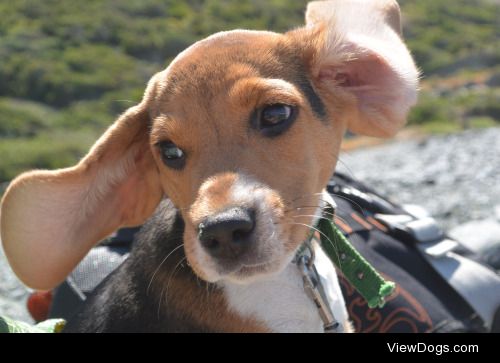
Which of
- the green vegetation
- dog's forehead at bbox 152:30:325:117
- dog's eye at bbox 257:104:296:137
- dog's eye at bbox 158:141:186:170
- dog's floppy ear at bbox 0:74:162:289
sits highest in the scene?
dog's forehead at bbox 152:30:325:117

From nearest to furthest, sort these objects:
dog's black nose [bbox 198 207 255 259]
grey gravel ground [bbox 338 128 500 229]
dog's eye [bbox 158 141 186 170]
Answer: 1. dog's black nose [bbox 198 207 255 259]
2. dog's eye [bbox 158 141 186 170]
3. grey gravel ground [bbox 338 128 500 229]

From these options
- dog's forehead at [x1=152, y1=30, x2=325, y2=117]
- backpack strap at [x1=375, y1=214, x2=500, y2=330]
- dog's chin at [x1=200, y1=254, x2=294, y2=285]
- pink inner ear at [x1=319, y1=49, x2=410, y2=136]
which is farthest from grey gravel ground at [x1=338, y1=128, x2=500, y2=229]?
dog's chin at [x1=200, y1=254, x2=294, y2=285]

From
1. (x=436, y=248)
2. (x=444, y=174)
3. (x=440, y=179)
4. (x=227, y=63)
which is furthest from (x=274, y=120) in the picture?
(x=444, y=174)

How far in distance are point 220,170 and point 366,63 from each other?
0.98m

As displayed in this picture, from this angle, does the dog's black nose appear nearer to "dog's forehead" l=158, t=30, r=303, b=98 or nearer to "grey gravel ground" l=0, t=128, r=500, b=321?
"dog's forehead" l=158, t=30, r=303, b=98

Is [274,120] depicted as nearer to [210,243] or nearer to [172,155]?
[172,155]

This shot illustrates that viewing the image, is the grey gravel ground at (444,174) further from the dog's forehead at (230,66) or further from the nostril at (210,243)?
the nostril at (210,243)

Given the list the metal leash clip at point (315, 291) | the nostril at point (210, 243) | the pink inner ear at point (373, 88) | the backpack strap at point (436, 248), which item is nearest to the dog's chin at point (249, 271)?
the nostril at point (210, 243)

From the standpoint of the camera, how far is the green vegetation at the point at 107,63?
2000 centimetres

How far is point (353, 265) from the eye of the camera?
3414 millimetres

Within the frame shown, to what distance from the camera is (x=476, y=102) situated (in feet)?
72.6

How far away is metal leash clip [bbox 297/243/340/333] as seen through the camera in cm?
335

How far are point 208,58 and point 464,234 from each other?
350 centimetres

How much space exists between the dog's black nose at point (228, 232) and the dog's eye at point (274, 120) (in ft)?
1.54
